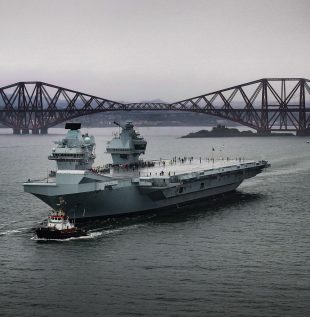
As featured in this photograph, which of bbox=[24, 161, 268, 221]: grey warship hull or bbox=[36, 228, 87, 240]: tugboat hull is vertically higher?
bbox=[24, 161, 268, 221]: grey warship hull

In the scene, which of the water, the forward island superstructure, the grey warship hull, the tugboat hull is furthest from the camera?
the forward island superstructure

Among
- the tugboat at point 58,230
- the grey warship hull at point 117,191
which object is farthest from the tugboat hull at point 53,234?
the grey warship hull at point 117,191

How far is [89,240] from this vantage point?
54.0 metres

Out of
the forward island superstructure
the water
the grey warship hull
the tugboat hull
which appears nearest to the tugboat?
the tugboat hull

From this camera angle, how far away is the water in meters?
38.6

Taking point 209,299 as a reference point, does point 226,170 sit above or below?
above

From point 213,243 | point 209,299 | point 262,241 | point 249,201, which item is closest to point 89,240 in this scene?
point 213,243

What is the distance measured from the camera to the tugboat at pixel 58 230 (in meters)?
54.0

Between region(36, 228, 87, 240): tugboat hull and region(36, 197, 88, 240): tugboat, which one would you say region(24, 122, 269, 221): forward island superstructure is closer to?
region(36, 197, 88, 240): tugboat

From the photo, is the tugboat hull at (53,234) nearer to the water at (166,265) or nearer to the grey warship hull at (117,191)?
the water at (166,265)

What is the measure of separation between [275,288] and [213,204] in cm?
3319

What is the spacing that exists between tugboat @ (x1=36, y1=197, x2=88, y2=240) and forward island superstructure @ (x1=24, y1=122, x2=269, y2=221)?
489 cm

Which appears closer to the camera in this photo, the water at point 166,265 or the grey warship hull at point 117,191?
the water at point 166,265

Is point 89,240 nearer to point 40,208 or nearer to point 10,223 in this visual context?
point 10,223
